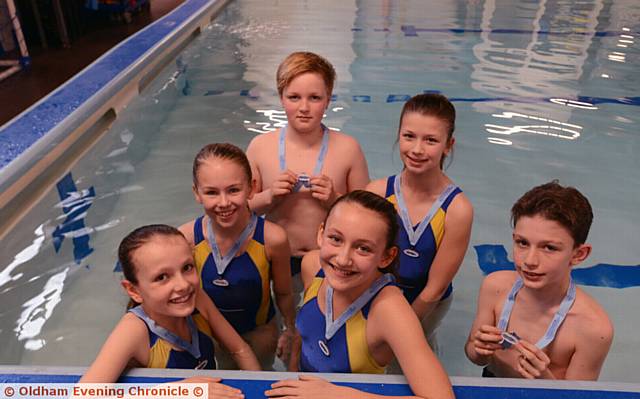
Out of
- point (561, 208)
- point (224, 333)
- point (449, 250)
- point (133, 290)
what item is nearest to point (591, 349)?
point (561, 208)

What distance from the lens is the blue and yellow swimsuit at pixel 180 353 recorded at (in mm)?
1583

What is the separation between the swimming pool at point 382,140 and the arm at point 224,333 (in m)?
0.90

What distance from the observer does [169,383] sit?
1390mm

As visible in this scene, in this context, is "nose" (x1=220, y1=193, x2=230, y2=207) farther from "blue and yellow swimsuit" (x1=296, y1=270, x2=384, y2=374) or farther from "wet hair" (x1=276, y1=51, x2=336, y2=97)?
"wet hair" (x1=276, y1=51, x2=336, y2=97)

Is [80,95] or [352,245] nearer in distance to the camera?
[352,245]

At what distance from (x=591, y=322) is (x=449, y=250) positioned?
55cm

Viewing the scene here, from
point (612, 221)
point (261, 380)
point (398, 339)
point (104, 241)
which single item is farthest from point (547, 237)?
point (104, 241)

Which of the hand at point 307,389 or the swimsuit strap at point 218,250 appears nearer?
the hand at point 307,389

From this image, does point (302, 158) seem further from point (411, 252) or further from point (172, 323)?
point (172, 323)

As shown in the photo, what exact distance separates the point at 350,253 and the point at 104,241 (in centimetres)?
222

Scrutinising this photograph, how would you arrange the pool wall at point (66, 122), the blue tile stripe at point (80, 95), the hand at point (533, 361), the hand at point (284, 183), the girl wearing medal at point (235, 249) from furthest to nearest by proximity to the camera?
the blue tile stripe at point (80, 95), the pool wall at point (66, 122), the hand at point (284, 183), the girl wearing medal at point (235, 249), the hand at point (533, 361)

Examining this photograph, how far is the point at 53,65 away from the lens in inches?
237

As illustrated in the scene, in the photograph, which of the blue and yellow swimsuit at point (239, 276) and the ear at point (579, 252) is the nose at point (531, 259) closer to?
the ear at point (579, 252)

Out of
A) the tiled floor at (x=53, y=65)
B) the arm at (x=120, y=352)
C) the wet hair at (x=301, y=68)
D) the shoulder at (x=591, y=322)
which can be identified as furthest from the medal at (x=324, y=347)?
the tiled floor at (x=53, y=65)
